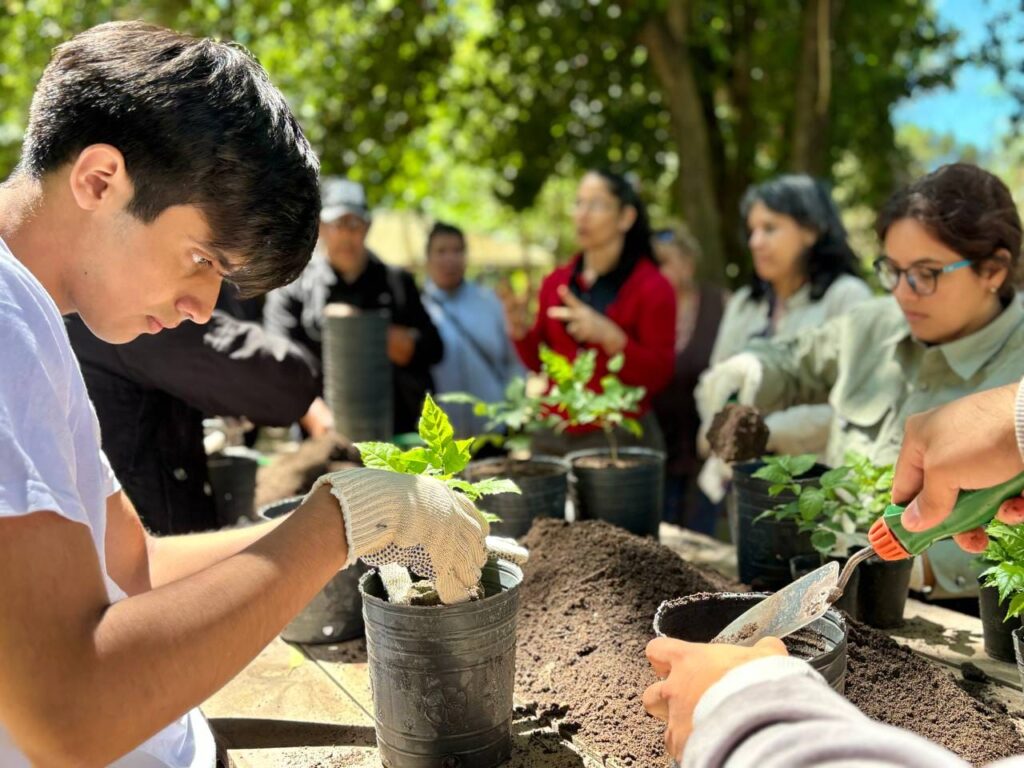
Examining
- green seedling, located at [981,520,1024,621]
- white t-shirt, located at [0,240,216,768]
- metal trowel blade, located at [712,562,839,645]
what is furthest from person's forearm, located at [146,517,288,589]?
green seedling, located at [981,520,1024,621]

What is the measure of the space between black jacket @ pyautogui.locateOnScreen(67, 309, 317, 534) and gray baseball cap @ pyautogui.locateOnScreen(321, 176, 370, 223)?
1.81m

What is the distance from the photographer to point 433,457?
1.67 metres

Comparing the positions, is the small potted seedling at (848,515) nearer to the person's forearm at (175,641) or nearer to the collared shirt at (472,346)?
Result: the person's forearm at (175,641)

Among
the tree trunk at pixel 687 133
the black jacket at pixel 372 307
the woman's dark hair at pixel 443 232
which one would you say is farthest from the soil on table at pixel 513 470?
the tree trunk at pixel 687 133

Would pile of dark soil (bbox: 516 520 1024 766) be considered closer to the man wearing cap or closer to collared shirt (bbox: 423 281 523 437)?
the man wearing cap

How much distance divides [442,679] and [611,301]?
2776mm

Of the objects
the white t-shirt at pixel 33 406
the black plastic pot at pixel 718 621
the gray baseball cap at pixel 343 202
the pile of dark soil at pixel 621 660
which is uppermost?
the gray baseball cap at pixel 343 202

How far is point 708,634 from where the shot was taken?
5.27 ft

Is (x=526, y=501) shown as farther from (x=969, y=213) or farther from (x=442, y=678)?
A: (x=969, y=213)

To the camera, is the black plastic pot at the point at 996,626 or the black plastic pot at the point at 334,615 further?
the black plastic pot at the point at 334,615

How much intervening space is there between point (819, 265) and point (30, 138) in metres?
3.17

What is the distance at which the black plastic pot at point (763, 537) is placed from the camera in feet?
7.18

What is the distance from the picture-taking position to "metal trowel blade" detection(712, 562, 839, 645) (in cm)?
136

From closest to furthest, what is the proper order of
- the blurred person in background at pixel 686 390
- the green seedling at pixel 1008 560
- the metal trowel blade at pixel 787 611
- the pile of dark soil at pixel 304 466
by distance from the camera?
the metal trowel blade at pixel 787 611
the green seedling at pixel 1008 560
the pile of dark soil at pixel 304 466
the blurred person in background at pixel 686 390
